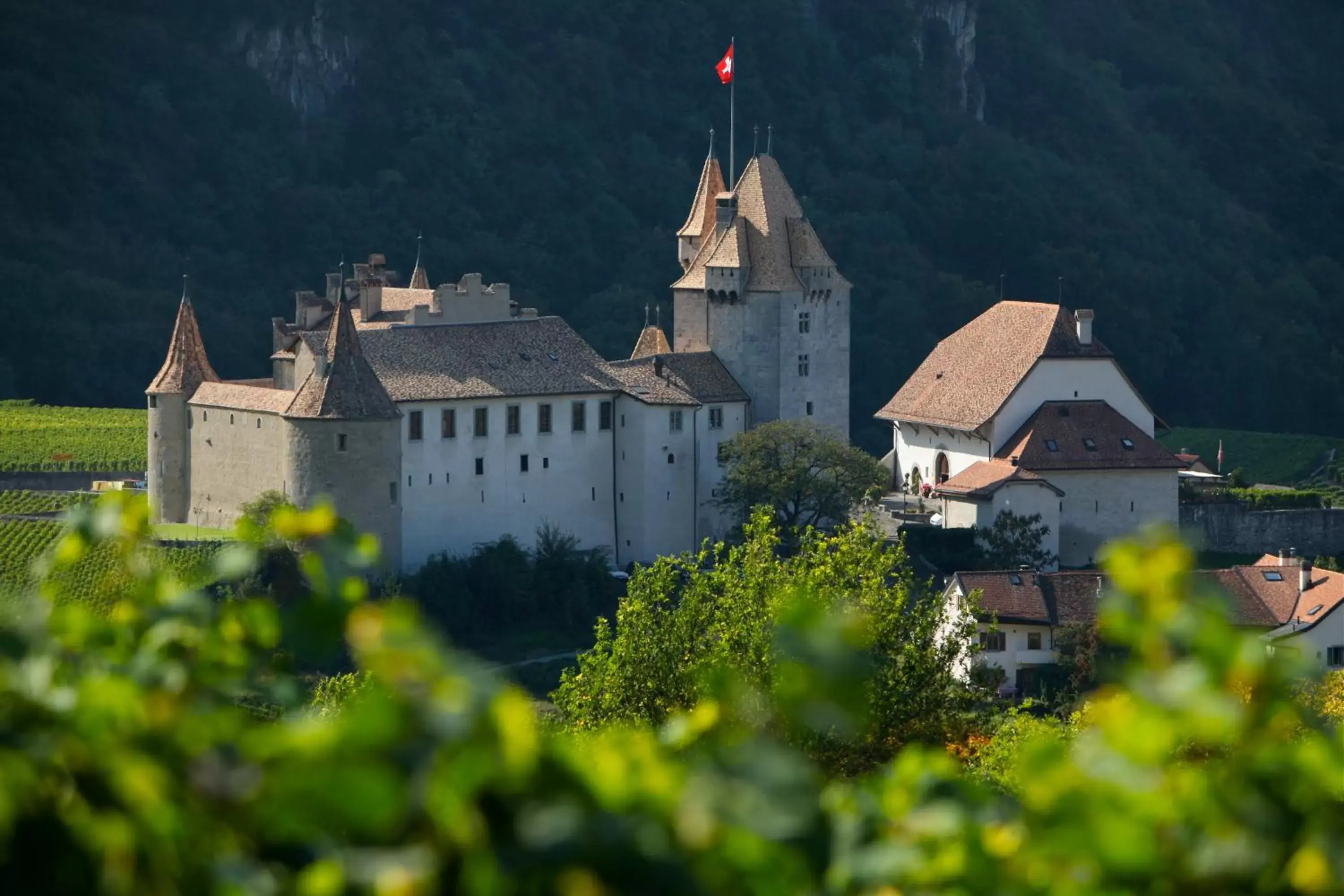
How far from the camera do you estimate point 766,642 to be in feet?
101

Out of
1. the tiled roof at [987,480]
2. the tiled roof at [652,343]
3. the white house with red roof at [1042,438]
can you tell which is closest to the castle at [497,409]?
the tiled roof at [652,343]

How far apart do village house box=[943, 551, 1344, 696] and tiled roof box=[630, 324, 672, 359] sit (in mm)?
15178

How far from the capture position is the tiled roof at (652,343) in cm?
7362

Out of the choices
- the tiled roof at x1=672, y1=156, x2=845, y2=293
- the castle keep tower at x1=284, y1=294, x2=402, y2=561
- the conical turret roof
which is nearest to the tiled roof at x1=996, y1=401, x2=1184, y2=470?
the tiled roof at x1=672, y1=156, x2=845, y2=293

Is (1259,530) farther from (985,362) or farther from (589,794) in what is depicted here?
(589,794)

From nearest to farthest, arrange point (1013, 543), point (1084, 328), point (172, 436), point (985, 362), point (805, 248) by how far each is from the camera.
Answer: point (1013, 543) < point (172, 436) < point (1084, 328) < point (805, 248) < point (985, 362)

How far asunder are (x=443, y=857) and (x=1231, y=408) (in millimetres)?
115380

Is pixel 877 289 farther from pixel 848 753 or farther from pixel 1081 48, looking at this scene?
pixel 848 753

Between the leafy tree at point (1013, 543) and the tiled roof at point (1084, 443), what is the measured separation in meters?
2.08

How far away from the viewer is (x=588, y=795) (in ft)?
21.5

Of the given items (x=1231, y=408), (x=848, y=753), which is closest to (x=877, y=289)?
(x=1231, y=408)

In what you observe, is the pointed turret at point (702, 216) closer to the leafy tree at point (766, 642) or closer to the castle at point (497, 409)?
the castle at point (497, 409)

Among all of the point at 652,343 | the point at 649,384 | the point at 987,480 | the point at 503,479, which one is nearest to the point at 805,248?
the point at 652,343

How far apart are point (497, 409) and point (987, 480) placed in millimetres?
11958
